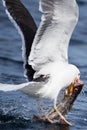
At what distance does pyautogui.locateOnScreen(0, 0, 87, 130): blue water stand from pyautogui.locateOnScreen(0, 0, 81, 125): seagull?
49 cm

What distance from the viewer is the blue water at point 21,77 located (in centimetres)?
1077

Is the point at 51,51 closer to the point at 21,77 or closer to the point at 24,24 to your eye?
the point at 24,24

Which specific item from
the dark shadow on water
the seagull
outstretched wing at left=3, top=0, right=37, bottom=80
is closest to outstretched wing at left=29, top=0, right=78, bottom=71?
the seagull

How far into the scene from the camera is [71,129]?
10.6 metres

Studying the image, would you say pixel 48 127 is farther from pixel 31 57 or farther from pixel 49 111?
pixel 31 57

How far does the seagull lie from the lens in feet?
33.2

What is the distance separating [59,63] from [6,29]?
6457mm

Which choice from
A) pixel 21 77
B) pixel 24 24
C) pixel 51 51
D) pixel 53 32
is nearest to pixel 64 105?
pixel 51 51

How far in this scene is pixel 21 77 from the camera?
43.4 ft

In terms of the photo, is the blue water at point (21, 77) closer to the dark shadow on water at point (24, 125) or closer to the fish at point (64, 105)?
the dark shadow on water at point (24, 125)

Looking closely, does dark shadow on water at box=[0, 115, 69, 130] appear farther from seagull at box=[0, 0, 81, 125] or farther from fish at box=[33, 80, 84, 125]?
seagull at box=[0, 0, 81, 125]

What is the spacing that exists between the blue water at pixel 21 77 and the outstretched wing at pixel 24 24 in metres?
0.73

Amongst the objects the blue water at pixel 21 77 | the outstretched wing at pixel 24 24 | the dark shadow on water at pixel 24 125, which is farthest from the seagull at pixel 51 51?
the blue water at pixel 21 77

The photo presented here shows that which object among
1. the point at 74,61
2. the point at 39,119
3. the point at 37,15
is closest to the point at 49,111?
the point at 39,119
